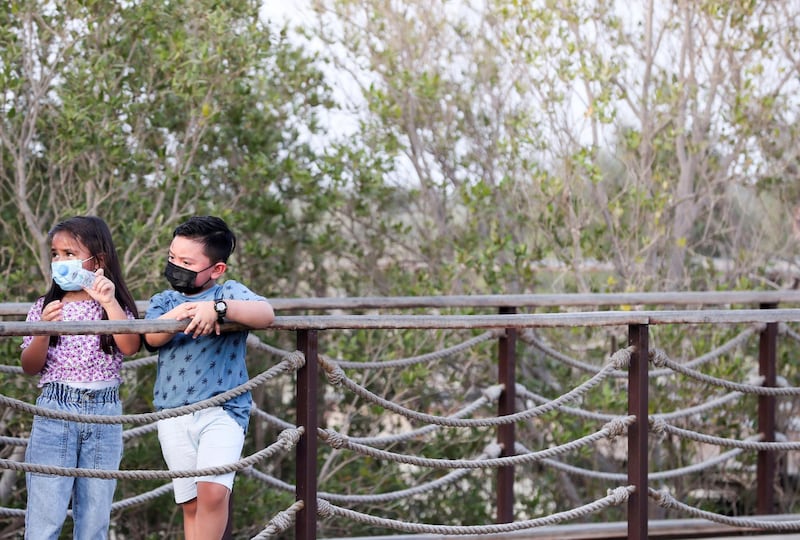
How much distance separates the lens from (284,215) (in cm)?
650

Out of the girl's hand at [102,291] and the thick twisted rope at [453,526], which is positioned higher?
the girl's hand at [102,291]

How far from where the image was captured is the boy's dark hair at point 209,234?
301 centimetres

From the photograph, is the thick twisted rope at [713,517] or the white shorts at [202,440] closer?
the white shorts at [202,440]

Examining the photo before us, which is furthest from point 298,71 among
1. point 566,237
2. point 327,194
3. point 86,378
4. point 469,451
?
point 86,378

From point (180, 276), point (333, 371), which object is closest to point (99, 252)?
point (180, 276)

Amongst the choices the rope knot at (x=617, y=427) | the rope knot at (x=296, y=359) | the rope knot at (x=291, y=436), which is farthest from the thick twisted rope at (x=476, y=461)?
the rope knot at (x=296, y=359)

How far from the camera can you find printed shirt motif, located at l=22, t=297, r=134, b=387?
9.91ft

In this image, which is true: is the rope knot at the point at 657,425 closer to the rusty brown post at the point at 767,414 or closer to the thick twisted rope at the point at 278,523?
the rusty brown post at the point at 767,414

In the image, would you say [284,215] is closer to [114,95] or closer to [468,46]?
[114,95]

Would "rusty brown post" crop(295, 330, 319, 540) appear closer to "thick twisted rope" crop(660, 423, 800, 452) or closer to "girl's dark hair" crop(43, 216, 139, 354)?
"girl's dark hair" crop(43, 216, 139, 354)

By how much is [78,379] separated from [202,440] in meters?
0.38

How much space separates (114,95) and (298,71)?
4.28ft

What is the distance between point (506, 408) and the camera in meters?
4.50

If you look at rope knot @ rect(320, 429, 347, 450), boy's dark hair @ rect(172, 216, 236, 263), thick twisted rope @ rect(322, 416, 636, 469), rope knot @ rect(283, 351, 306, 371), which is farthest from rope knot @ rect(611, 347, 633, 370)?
boy's dark hair @ rect(172, 216, 236, 263)
